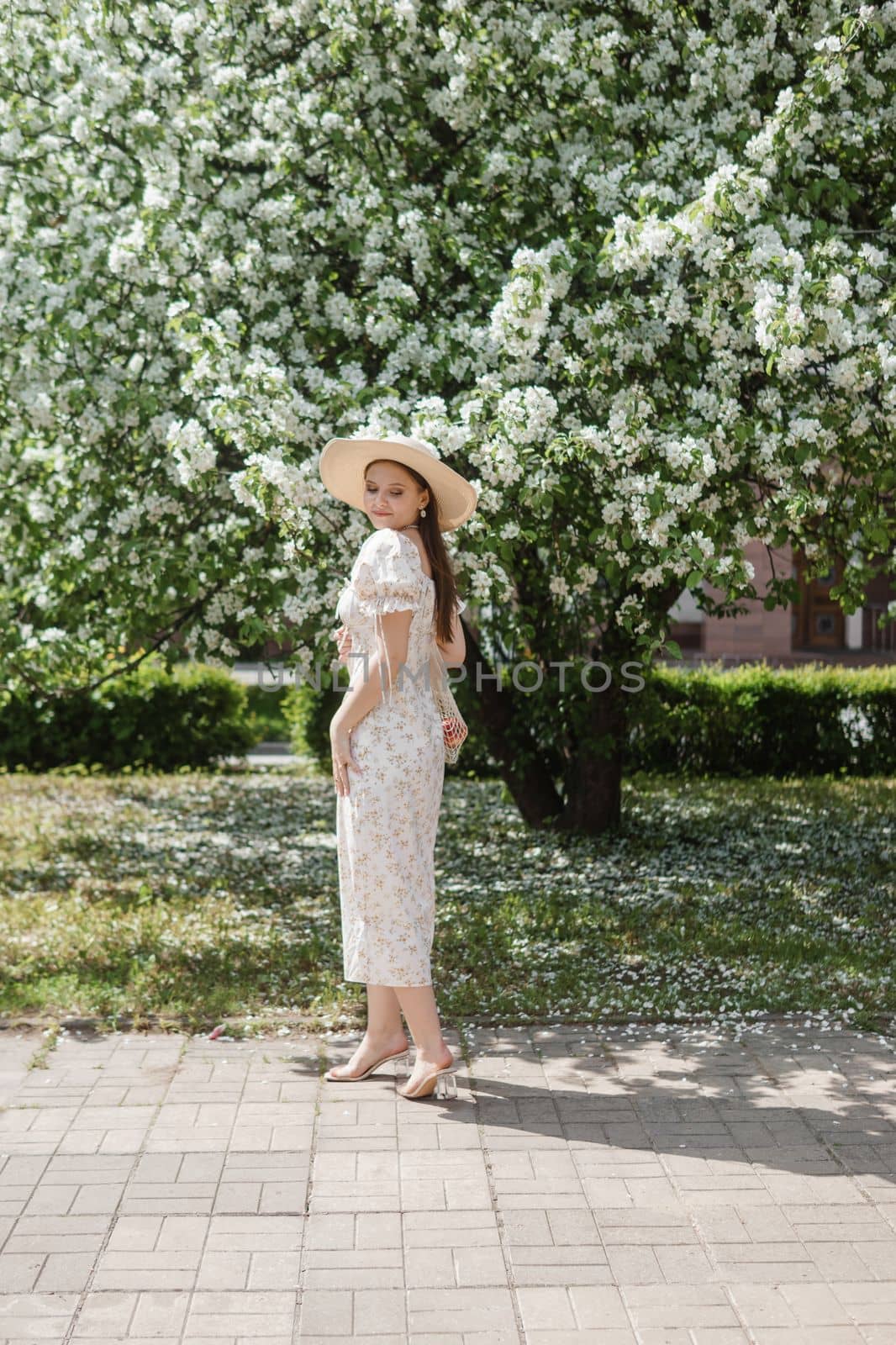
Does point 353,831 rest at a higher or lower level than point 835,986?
higher

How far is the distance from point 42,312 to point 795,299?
369cm

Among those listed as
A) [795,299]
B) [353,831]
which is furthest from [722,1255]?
[795,299]

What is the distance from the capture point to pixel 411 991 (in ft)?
14.6

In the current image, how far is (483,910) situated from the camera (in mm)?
7004

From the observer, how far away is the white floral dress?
439 cm

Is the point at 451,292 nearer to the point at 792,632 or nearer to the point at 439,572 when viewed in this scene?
the point at 439,572

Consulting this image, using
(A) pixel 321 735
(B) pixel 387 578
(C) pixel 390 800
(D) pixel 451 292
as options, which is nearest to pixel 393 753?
(C) pixel 390 800

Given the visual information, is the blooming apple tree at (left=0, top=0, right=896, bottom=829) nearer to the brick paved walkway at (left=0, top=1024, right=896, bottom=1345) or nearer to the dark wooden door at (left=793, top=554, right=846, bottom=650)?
the brick paved walkway at (left=0, top=1024, right=896, bottom=1345)

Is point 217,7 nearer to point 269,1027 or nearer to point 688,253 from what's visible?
point 688,253

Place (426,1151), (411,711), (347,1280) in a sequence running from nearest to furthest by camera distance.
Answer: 1. (347,1280)
2. (426,1151)
3. (411,711)

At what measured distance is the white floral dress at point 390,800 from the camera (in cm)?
439

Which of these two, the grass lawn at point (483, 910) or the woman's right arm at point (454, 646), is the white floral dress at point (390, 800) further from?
the grass lawn at point (483, 910)

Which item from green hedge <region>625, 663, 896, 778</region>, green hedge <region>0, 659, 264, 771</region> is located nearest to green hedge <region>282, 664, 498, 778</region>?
green hedge <region>0, 659, 264, 771</region>

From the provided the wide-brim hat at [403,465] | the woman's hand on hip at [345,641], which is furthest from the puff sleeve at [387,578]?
the wide-brim hat at [403,465]
